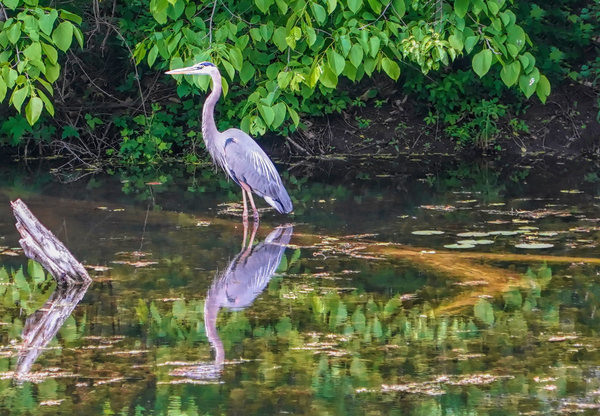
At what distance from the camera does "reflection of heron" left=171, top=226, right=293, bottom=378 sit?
153 inches

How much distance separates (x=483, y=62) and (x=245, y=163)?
2.14 m

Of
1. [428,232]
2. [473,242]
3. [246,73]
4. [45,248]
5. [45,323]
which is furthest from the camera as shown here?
[246,73]

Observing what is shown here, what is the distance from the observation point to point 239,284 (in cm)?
529

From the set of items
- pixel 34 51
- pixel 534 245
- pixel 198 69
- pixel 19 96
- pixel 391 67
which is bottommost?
pixel 534 245

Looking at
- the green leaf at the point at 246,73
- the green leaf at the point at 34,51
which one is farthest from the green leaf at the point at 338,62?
the green leaf at the point at 34,51

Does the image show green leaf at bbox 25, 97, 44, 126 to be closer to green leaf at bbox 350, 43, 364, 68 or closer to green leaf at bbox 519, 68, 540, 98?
green leaf at bbox 350, 43, 364, 68

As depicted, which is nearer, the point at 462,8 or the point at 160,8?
the point at 160,8

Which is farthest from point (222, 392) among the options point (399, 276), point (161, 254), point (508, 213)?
point (508, 213)

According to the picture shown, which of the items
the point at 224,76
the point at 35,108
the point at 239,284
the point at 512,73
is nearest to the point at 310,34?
the point at 512,73

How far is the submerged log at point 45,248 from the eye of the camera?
16.3 ft

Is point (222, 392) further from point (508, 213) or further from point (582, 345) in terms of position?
point (508, 213)

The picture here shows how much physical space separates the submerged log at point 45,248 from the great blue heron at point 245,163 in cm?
237

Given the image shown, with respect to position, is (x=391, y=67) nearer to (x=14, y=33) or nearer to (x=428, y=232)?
(x=428, y=232)

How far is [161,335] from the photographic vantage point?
168 inches
